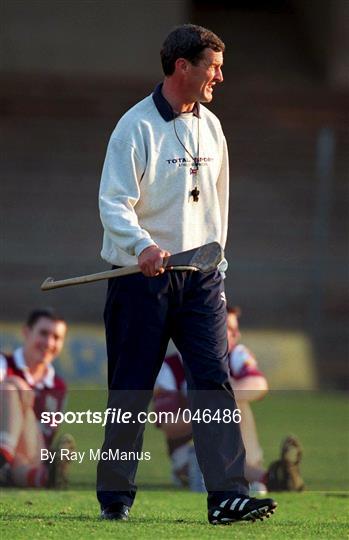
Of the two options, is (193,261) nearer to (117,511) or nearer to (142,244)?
(142,244)

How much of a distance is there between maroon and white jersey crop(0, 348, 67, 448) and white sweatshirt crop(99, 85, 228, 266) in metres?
1.92

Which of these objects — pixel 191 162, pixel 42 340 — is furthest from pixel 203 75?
pixel 42 340

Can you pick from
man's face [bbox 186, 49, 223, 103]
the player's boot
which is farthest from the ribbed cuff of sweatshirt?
the player's boot

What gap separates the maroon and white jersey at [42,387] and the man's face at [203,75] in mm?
2184

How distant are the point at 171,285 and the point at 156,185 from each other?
1.10 ft

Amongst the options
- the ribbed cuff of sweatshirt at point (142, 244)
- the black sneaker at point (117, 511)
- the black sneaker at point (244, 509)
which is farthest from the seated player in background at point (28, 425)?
the ribbed cuff of sweatshirt at point (142, 244)

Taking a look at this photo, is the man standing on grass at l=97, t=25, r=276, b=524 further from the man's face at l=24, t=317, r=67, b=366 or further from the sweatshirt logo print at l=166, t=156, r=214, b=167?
the man's face at l=24, t=317, r=67, b=366

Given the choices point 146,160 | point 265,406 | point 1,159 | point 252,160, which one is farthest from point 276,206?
point 146,160

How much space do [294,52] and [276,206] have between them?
3.75 metres

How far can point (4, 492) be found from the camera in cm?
613

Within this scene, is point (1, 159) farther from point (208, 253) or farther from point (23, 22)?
point (208, 253)

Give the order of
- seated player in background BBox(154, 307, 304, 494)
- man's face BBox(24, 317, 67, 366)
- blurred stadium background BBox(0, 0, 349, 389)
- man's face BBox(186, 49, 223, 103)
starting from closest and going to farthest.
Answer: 1. man's face BBox(186, 49, 223, 103)
2. seated player in background BBox(154, 307, 304, 494)
3. man's face BBox(24, 317, 67, 366)
4. blurred stadium background BBox(0, 0, 349, 389)

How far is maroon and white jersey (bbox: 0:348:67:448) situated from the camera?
6.54m

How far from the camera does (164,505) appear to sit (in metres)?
5.67
